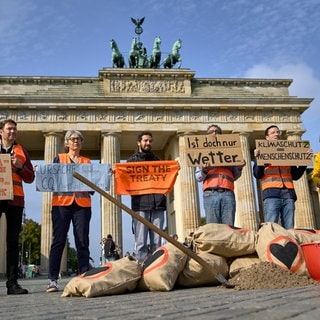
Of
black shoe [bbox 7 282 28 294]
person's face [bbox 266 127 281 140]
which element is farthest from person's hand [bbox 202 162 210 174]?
black shoe [bbox 7 282 28 294]

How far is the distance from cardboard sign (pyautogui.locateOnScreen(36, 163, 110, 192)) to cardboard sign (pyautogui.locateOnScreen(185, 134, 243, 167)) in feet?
5.11

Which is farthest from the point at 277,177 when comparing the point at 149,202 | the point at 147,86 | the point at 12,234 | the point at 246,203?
the point at 147,86

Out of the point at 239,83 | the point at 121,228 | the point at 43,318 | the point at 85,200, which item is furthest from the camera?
the point at 239,83

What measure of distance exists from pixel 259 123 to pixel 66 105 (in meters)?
12.3

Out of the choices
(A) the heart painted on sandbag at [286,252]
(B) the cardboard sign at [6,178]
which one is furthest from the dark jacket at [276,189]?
(B) the cardboard sign at [6,178]

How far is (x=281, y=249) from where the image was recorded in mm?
4898

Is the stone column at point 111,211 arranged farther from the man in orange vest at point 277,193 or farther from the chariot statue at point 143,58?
the man in orange vest at point 277,193

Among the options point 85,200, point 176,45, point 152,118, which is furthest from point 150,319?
point 176,45

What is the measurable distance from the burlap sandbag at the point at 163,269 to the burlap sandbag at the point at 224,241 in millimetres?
410

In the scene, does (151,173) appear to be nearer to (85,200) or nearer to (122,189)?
(122,189)

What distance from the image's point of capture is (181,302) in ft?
11.1

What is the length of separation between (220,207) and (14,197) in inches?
128

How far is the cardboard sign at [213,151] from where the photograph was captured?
743 cm

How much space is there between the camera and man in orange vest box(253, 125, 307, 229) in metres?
7.18
